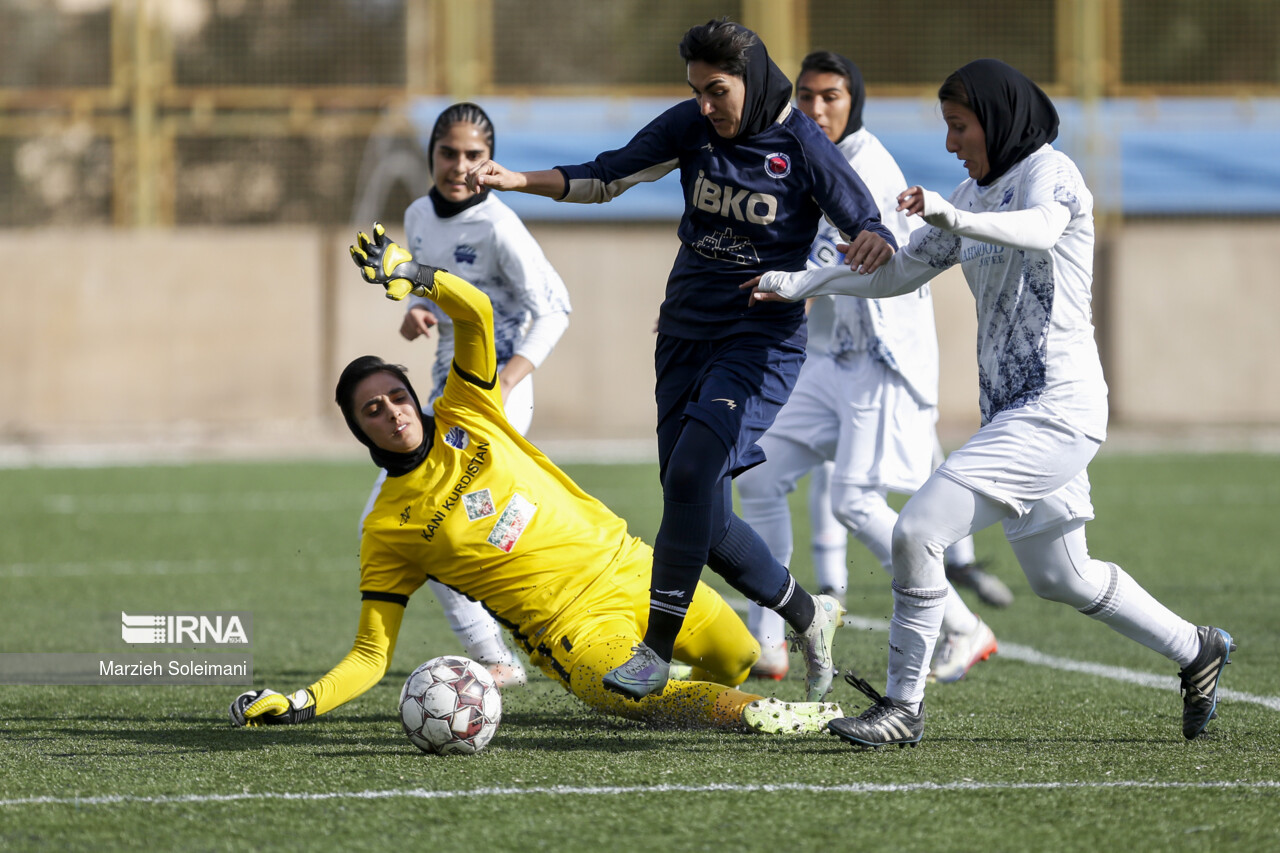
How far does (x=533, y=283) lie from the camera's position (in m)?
5.85

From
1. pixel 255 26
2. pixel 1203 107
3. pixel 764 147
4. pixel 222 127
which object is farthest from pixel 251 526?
pixel 1203 107

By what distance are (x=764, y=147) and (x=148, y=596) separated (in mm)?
4837

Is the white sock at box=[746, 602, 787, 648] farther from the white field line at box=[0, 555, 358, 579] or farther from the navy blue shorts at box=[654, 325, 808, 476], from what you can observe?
the white field line at box=[0, 555, 358, 579]

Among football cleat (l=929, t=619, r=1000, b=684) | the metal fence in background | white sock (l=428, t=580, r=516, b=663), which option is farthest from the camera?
the metal fence in background

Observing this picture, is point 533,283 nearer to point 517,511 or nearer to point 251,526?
point 517,511

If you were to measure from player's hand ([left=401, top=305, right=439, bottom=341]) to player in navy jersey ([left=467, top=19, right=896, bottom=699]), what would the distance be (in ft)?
3.35

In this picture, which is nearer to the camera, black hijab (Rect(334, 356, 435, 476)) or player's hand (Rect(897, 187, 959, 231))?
player's hand (Rect(897, 187, 959, 231))

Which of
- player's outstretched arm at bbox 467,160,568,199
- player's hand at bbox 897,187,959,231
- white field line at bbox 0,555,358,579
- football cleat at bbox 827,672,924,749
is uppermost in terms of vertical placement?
player's outstretched arm at bbox 467,160,568,199

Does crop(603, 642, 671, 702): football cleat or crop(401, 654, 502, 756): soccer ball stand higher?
crop(603, 642, 671, 702): football cleat

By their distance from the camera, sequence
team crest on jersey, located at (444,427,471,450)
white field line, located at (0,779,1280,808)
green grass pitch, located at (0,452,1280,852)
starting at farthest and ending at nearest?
team crest on jersey, located at (444,427,471,450), white field line, located at (0,779,1280,808), green grass pitch, located at (0,452,1280,852)

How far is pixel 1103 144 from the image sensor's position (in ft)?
67.9

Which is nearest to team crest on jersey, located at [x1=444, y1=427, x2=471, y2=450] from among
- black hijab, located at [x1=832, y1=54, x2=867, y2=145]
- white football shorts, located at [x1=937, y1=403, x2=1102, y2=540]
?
white football shorts, located at [x1=937, y1=403, x2=1102, y2=540]

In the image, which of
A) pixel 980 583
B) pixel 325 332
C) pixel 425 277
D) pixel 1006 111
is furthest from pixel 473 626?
pixel 325 332

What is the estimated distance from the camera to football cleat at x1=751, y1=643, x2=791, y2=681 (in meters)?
5.93
